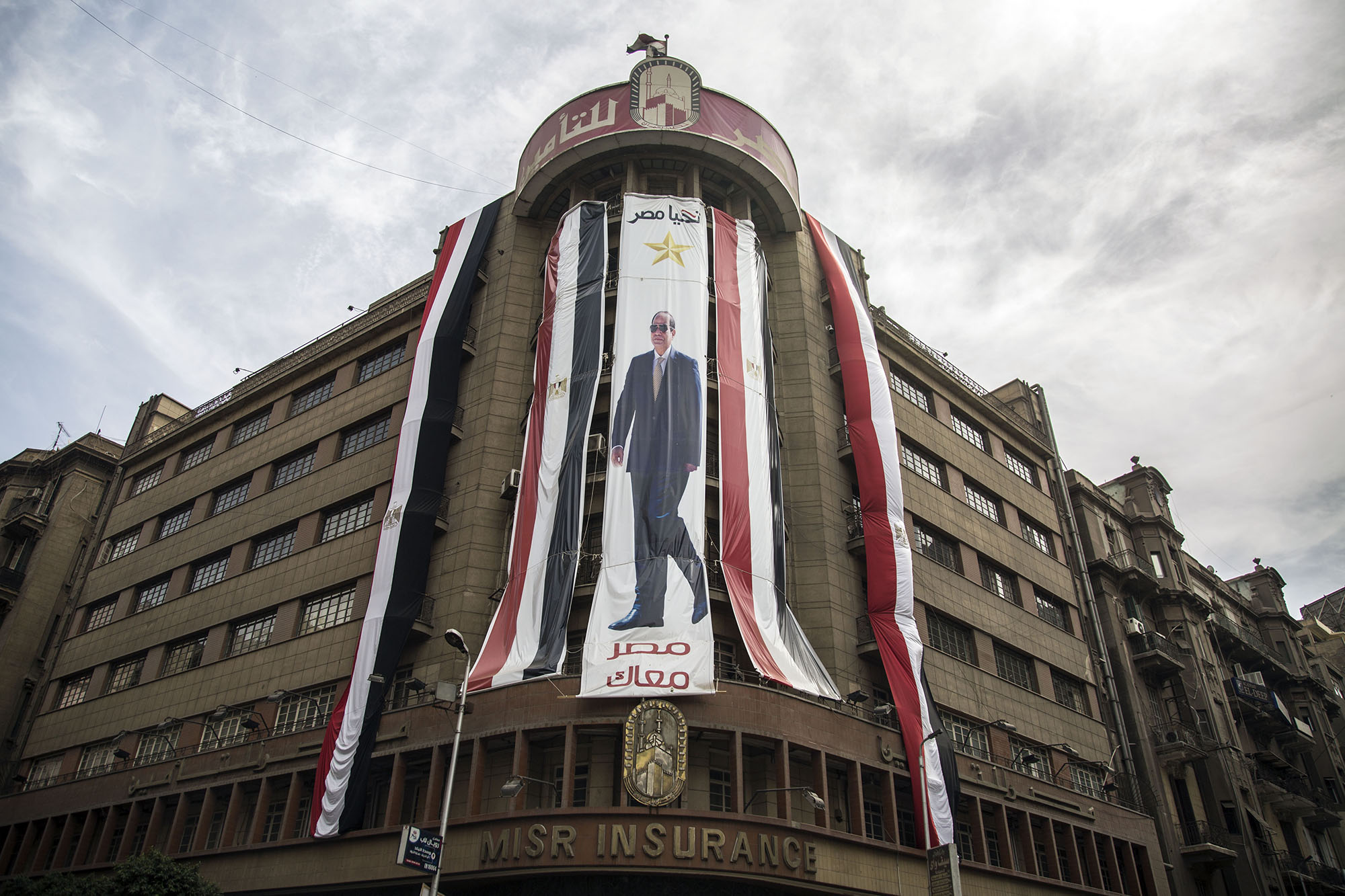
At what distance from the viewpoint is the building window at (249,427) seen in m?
53.5

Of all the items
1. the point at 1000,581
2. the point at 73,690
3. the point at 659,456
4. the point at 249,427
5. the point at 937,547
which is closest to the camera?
the point at 659,456

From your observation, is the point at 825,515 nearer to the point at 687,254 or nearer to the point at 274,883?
the point at 687,254

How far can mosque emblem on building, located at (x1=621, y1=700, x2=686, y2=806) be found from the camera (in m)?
27.9

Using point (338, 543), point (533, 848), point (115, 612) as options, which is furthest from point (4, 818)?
point (533, 848)

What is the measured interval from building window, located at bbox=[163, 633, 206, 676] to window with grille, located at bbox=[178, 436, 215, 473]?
38.7ft

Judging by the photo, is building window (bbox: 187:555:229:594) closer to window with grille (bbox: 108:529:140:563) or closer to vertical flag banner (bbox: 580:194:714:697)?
window with grille (bbox: 108:529:140:563)

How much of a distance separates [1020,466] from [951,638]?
661 inches

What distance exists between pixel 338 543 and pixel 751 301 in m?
20.6

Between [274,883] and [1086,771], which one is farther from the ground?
[1086,771]

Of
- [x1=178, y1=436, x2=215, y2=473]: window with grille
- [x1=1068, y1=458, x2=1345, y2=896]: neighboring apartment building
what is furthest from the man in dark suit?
[x1=1068, y1=458, x2=1345, y2=896]: neighboring apartment building

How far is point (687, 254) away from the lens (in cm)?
4047

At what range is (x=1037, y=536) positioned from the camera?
5359 cm

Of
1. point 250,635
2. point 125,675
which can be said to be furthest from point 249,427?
point 250,635

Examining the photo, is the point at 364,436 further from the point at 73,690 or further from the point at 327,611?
the point at 73,690
